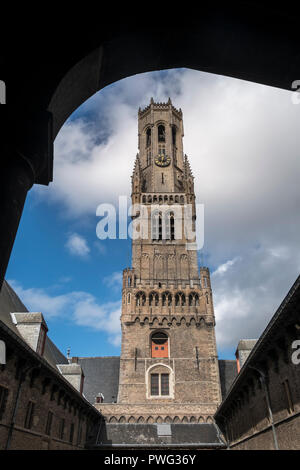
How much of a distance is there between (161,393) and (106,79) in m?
34.4

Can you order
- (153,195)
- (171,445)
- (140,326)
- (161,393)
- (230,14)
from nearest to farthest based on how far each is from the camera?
(230,14), (171,445), (161,393), (140,326), (153,195)

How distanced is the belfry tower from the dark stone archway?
109 ft

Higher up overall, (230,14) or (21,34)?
(230,14)

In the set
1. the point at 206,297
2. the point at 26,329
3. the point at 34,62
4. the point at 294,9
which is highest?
→ the point at 206,297

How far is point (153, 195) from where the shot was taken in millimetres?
46219

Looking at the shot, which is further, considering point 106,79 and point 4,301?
point 4,301

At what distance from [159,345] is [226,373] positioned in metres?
8.76

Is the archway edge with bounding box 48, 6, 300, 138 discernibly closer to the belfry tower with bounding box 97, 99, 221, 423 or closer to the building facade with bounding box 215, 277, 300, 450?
the building facade with bounding box 215, 277, 300, 450

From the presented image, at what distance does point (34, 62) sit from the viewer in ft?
10.1

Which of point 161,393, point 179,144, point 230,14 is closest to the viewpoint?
point 230,14

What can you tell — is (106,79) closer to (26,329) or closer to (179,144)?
(26,329)

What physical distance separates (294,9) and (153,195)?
4327 centimetres

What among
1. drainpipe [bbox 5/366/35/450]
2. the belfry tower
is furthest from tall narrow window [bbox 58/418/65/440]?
the belfry tower

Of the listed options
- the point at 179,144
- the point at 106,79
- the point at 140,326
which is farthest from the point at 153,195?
the point at 106,79
